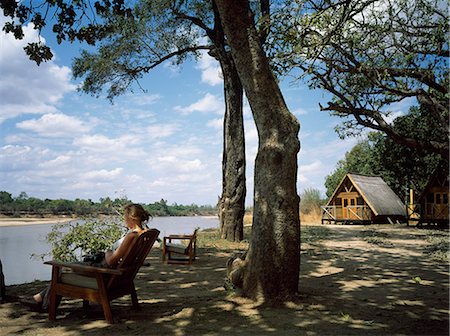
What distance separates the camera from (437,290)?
6.64 m

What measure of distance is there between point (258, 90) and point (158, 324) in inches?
138

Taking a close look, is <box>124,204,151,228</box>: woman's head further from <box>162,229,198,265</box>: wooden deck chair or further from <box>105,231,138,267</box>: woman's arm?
<box>162,229,198,265</box>: wooden deck chair

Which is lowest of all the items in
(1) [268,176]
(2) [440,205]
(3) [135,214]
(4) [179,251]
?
(4) [179,251]

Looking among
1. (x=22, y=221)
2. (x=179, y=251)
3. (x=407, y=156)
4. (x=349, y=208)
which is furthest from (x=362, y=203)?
(x=22, y=221)

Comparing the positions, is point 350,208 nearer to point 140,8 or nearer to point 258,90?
point 140,8

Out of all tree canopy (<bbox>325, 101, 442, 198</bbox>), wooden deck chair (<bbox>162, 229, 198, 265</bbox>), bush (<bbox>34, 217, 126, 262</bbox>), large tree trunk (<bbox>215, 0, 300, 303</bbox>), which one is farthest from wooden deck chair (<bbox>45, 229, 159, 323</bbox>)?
tree canopy (<bbox>325, 101, 442, 198</bbox>)

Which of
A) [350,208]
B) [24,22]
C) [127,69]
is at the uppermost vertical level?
[127,69]

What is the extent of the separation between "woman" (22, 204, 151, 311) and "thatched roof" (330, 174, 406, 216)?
24.4 meters

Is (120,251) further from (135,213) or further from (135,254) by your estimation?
(135,213)

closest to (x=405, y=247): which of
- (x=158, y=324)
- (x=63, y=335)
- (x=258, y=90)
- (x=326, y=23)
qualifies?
(x=326, y=23)

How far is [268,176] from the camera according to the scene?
5793mm

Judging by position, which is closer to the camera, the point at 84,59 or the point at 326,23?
the point at 326,23

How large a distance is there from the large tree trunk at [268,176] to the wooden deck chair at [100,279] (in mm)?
1560

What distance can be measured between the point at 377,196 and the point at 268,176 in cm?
2498
